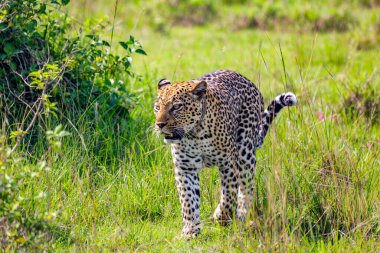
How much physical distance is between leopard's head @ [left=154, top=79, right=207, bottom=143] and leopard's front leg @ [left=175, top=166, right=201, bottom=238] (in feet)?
→ 1.45

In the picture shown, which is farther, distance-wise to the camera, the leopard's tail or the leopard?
the leopard's tail

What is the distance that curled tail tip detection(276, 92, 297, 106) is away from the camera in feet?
24.5

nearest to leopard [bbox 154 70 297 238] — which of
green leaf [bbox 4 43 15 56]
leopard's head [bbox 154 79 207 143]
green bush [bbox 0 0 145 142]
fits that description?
leopard's head [bbox 154 79 207 143]

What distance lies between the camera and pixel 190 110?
266 inches

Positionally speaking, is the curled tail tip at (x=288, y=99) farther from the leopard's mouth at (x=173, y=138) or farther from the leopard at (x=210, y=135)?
the leopard's mouth at (x=173, y=138)

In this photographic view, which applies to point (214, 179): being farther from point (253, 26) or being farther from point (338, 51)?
point (253, 26)

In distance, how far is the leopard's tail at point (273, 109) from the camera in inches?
297

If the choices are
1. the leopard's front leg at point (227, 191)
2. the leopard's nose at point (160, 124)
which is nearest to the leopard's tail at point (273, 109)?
the leopard's front leg at point (227, 191)

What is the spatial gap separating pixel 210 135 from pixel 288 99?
997 mm

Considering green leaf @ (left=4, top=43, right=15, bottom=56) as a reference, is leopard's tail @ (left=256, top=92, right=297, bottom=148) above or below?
below

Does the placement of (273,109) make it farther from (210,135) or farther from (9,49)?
(9,49)

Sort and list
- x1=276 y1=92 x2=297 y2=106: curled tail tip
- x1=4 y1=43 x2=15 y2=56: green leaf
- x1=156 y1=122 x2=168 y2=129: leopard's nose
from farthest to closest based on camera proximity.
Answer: x1=4 y1=43 x2=15 y2=56: green leaf < x1=276 y1=92 x2=297 y2=106: curled tail tip < x1=156 y1=122 x2=168 y2=129: leopard's nose

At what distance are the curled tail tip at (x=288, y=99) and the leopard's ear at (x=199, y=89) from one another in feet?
3.45

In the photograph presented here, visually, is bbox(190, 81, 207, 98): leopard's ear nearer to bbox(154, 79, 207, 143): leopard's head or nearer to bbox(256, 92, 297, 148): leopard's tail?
bbox(154, 79, 207, 143): leopard's head
